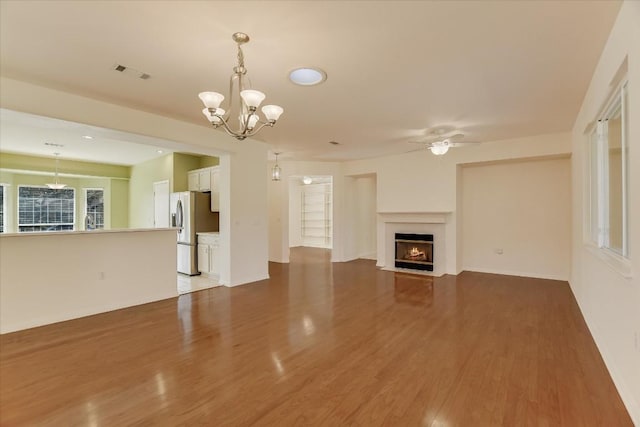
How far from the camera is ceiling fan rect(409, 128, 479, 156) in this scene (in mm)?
4879

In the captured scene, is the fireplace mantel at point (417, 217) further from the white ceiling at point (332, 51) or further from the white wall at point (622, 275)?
the white wall at point (622, 275)

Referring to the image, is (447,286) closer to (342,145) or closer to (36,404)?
(342,145)

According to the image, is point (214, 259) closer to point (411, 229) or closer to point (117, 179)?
point (411, 229)

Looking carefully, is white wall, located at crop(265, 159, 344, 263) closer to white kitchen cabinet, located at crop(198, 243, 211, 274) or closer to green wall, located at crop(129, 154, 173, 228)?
white kitchen cabinet, located at crop(198, 243, 211, 274)

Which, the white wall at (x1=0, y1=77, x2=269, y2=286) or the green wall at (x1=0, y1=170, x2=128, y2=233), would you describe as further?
the green wall at (x1=0, y1=170, x2=128, y2=233)

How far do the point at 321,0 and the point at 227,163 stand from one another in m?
3.82

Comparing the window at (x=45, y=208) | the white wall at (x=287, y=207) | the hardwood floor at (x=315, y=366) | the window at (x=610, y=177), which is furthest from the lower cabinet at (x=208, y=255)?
the window at (x=45, y=208)

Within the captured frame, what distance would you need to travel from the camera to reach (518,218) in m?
6.07

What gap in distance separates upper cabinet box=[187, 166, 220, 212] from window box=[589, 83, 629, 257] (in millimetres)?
5947

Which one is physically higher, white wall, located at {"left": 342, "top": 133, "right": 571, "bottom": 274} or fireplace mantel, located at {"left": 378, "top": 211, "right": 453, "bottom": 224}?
white wall, located at {"left": 342, "top": 133, "right": 571, "bottom": 274}

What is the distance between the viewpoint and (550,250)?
5.77m

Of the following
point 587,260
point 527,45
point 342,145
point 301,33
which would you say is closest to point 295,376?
point 301,33

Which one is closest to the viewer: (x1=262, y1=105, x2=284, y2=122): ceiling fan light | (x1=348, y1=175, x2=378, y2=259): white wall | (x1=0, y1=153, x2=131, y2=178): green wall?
(x1=262, y1=105, x2=284, y2=122): ceiling fan light

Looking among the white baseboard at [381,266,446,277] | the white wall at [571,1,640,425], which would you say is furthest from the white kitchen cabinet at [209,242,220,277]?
the white wall at [571,1,640,425]
